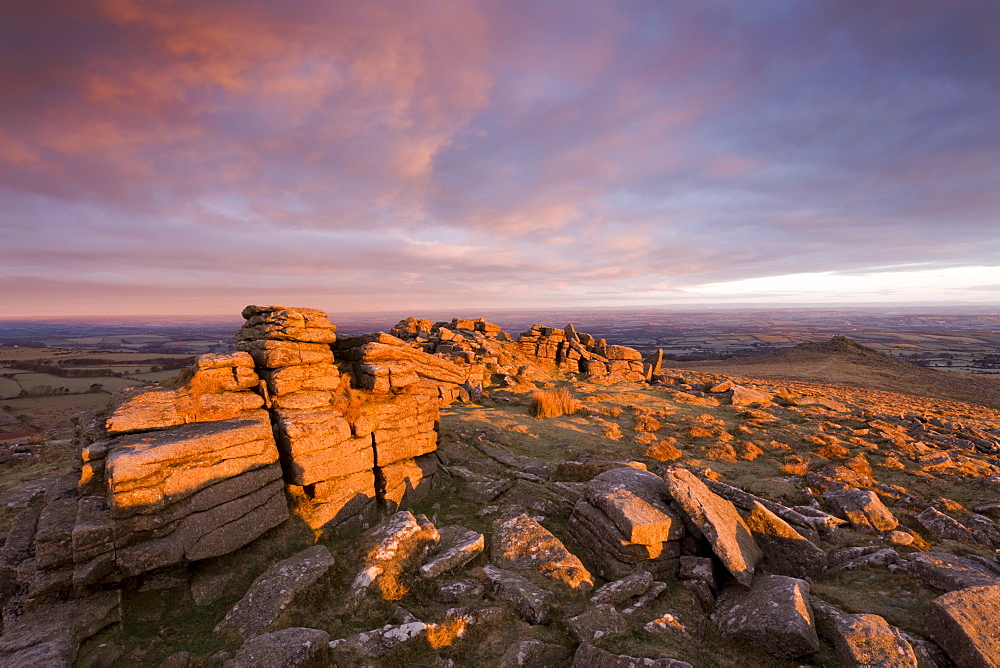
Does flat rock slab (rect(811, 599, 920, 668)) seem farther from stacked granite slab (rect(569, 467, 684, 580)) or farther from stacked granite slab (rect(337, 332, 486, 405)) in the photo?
stacked granite slab (rect(337, 332, 486, 405))

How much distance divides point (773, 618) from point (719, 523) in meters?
2.36

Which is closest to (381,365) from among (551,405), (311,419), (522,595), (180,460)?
(311,419)

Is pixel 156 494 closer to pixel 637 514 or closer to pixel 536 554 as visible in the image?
pixel 536 554

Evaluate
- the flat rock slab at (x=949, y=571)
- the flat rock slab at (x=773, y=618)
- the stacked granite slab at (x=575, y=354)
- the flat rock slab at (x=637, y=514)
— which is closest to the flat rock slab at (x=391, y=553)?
the flat rock slab at (x=637, y=514)

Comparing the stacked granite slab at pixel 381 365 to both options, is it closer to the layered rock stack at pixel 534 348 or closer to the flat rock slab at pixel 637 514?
the flat rock slab at pixel 637 514

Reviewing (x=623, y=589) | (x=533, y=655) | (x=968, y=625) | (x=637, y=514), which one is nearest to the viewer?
(x=968, y=625)

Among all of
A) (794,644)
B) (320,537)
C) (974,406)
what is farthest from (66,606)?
(974,406)

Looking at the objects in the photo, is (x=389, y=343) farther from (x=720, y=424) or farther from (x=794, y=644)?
(x=720, y=424)

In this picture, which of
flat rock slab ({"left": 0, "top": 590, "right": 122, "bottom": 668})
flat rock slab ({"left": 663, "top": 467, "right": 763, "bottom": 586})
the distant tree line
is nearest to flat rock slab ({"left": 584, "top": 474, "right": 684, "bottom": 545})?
flat rock slab ({"left": 663, "top": 467, "right": 763, "bottom": 586})

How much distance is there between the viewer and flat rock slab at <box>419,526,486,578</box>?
7980 mm

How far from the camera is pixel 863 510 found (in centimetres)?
1022

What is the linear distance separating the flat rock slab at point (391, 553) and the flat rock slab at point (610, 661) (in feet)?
11.9

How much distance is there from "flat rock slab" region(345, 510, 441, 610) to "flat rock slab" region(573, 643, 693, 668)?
142 inches

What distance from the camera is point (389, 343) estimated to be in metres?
15.0
